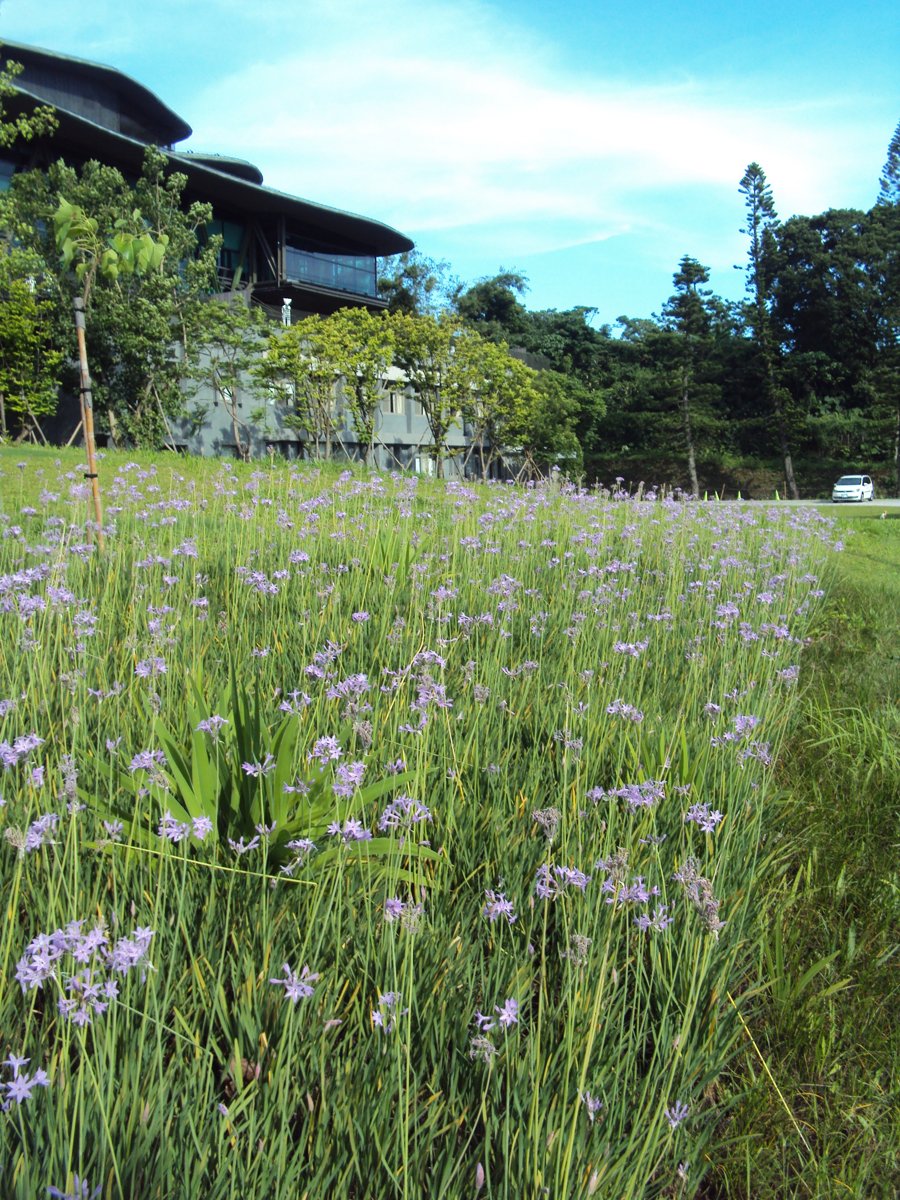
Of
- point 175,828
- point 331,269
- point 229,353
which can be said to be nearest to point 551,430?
point 331,269

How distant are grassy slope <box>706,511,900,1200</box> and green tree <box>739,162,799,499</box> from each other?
37385 millimetres

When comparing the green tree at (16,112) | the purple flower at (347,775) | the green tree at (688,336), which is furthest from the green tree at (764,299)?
the purple flower at (347,775)

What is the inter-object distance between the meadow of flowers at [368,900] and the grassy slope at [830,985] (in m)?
0.12

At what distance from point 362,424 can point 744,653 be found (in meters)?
24.4

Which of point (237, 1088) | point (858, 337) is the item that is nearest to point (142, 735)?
point (237, 1088)

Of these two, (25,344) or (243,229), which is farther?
(243,229)

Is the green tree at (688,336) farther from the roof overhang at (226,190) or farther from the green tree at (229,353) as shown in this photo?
the green tree at (229,353)

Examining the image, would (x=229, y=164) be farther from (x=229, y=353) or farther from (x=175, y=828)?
(x=175, y=828)

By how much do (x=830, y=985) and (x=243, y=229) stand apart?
34.0 m

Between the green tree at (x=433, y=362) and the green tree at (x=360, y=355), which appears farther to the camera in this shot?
the green tree at (x=433, y=362)

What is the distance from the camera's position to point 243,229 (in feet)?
105

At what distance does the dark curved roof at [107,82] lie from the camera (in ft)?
85.5

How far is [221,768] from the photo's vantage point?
2.32 metres

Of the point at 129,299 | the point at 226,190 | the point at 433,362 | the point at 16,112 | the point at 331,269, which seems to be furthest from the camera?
the point at 331,269
